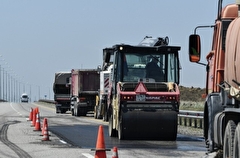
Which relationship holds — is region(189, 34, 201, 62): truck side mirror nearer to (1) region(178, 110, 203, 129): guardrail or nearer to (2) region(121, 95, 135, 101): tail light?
(2) region(121, 95, 135, 101): tail light

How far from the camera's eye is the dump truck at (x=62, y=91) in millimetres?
58656

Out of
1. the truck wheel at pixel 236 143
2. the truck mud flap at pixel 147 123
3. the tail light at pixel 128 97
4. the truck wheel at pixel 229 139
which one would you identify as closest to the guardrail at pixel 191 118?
the truck mud flap at pixel 147 123

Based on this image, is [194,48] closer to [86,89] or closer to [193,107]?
[86,89]

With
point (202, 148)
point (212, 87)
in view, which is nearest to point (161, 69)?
point (202, 148)

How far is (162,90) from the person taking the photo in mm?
24469

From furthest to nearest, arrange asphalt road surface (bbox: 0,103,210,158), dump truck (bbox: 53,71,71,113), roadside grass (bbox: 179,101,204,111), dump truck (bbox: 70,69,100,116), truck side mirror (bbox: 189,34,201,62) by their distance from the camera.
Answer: dump truck (bbox: 53,71,71,113) < dump truck (bbox: 70,69,100,116) < roadside grass (bbox: 179,101,204,111) < asphalt road surface (bbox: 0,103,210,158) < truck side mirror (bbox: 189,34,201,62)

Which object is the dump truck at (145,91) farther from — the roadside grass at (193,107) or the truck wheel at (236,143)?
the roadside grass at (193,107)

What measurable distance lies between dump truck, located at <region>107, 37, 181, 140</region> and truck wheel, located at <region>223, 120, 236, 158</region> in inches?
411

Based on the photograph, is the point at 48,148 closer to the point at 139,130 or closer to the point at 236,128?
the point at 139,130

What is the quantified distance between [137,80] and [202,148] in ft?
14.7

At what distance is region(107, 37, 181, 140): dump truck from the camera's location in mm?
23406

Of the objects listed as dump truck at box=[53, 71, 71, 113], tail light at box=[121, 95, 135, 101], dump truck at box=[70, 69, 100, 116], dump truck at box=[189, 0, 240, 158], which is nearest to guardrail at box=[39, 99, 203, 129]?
tail light at box=[121, 95, 135, 101]

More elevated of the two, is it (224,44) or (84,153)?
(224,44)

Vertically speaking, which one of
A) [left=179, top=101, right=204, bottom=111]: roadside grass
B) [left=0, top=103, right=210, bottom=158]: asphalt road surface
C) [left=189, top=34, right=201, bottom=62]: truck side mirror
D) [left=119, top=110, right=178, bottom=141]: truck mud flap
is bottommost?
[left=0, top=103, right=210, bottom=158]: asphalt road surface
